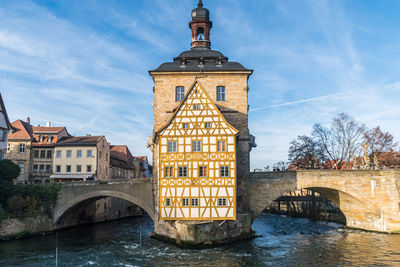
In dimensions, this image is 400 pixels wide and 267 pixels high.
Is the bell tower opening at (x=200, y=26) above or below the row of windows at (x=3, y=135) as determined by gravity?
above

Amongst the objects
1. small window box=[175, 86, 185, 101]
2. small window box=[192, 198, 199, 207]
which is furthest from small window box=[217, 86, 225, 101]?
small window box=[192, 198, 199, 207]

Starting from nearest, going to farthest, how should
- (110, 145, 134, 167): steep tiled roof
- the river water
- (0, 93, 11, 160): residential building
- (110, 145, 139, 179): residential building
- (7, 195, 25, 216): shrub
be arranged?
the river water < (7, 195, 25, 216): shrub < (0, 93, 11, 160): residential building < (110, 145, 139, 179): residential building < (110, 145, 134, 167): steep tiled roof

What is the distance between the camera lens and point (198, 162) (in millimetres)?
25938

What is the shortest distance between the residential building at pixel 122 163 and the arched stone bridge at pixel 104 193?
745 inches

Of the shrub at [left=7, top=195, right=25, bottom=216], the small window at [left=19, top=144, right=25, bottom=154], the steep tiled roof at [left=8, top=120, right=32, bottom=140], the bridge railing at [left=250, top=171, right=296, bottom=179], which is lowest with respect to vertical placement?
the shrub at [left=7, top=195, right=25, bottom=216]

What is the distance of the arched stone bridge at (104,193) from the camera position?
30141mm

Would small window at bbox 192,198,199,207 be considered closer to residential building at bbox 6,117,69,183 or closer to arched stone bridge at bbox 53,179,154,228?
arched stone bridge at bbox 53,179,154,228

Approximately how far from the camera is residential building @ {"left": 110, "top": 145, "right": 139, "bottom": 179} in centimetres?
5297

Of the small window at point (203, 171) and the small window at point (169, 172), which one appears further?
the small window at point (169, 172)

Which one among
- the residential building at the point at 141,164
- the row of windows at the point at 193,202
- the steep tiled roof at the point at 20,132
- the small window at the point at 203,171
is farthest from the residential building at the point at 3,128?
the residential building at the point at 141,164

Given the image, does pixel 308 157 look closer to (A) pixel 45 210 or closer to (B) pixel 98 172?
(B) pixel 98 172

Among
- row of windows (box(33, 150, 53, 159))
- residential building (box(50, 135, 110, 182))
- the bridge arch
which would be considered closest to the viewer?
the bridge arch

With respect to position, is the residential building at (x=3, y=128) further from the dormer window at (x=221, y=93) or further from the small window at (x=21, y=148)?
the dormer window at (x=221, y=93)

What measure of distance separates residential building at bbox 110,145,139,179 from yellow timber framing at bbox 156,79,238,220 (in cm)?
2711
